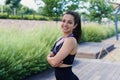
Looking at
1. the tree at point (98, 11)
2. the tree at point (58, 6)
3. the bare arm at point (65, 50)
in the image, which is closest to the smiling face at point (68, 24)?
the bare arm at point (65, 50)

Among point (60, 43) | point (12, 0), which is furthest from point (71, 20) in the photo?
point (12, 0)

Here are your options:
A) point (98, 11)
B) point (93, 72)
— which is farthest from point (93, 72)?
point (98, 11)

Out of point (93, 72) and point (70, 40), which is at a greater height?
point (70, 40)

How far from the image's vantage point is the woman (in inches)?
107

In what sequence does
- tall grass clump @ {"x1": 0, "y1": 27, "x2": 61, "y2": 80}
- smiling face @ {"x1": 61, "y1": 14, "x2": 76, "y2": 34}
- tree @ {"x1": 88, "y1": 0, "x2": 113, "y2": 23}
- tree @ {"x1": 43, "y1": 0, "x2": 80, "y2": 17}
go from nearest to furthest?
smiling face @ {"x1": 61, "y1": 14, "x2": 76, "y2": 34}, tall grass clump @ {"x1": 0, "y1": 27, "x2": 61, "y2": 80}, tree @ {"x1": 43, "y1": 0, "x2": 80, "y2": 17}, tree @ {"x1": 88, "y1": 0, "x2": 113, "y2": 23}

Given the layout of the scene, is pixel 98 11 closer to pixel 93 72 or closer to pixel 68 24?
pixel 93 72

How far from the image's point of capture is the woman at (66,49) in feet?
8.93

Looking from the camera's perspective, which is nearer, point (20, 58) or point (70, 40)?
point (70, 40)

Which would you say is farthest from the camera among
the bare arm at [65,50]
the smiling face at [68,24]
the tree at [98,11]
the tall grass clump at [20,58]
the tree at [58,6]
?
the tree at [98,11]

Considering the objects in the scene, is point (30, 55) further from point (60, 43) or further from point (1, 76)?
point (60, 43)

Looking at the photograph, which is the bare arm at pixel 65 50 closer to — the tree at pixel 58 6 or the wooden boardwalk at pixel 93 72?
the wooden boardwalk at pixel 93 72

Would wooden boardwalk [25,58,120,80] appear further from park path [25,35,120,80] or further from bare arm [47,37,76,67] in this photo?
bare arm [47,37,76,67]

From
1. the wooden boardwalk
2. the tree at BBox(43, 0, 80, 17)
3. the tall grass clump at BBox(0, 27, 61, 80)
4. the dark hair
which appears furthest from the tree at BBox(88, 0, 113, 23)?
the dark hair

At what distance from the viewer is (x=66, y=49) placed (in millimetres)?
2703
